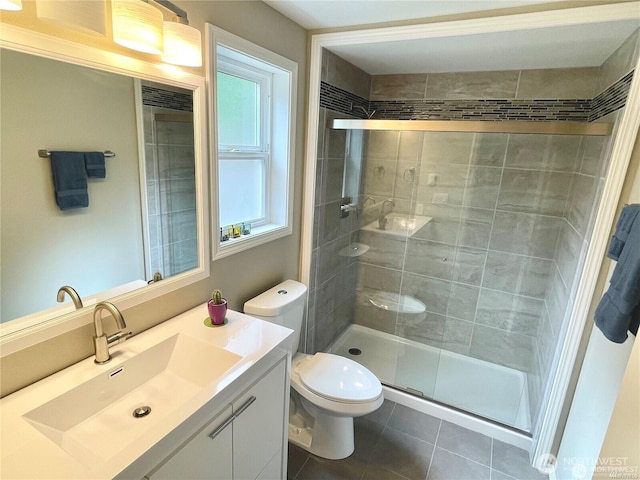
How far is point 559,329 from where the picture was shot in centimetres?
184

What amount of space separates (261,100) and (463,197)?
1.64m

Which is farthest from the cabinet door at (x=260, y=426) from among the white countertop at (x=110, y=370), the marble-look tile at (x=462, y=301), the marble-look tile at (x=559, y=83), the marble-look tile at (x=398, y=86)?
the marble-look tile at (x=559, y=83)

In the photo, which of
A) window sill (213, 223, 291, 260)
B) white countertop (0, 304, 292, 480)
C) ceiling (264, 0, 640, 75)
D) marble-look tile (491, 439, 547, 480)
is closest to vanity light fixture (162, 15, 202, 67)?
ceiling (264, 0, 640, 75)

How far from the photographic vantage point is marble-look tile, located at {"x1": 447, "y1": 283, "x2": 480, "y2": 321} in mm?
2732

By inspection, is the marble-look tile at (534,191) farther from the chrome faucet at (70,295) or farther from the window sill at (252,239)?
the chrome faucet at (70,295)

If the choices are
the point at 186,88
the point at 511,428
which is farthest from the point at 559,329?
the point at 186,88

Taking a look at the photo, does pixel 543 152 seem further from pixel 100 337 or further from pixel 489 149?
pixel 100 337

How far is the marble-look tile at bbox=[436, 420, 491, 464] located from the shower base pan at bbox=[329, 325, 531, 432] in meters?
0.14

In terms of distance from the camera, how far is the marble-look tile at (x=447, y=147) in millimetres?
2507

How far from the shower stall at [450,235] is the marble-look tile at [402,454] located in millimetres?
356

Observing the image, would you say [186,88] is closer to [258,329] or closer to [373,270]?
[258,329]

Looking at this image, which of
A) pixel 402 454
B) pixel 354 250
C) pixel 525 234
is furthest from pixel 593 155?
pixel 402 454

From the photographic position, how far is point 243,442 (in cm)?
125

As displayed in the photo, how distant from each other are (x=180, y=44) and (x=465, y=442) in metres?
2.49
